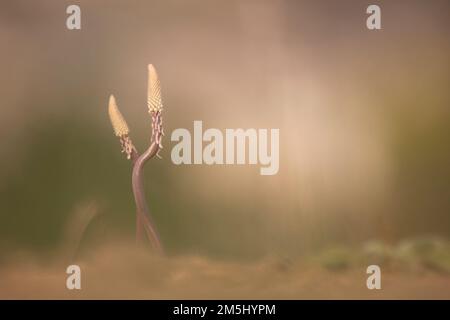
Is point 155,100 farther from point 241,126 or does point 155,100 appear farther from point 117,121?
point 241,126

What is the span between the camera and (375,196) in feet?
9.53

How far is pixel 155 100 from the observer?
9.49ft

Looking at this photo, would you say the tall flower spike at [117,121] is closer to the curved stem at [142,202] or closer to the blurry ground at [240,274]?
the curved stem at [142,202]

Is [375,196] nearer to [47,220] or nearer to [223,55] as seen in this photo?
[223,55]

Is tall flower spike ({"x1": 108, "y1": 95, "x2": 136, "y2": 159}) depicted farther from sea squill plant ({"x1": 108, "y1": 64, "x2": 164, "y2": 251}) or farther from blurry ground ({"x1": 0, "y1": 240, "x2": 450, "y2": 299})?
blurry ground ({"x1": 0, "y1": 240, "x2": 450, "y2": 299})

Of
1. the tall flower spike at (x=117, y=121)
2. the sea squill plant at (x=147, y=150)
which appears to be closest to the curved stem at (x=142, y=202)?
the sea squill plant at (x=147, y=150)

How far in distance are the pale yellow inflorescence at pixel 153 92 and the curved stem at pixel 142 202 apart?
0.17 m

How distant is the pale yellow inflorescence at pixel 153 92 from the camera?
289cm

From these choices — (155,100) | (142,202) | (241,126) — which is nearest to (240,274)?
(142,202)

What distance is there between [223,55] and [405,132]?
3.03 feet

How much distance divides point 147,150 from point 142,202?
9.6 inches

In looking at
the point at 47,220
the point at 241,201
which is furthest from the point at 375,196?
the point at 47,220

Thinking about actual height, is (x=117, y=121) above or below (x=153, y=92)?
below

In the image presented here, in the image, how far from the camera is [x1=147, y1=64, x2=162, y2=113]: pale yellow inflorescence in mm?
2893
